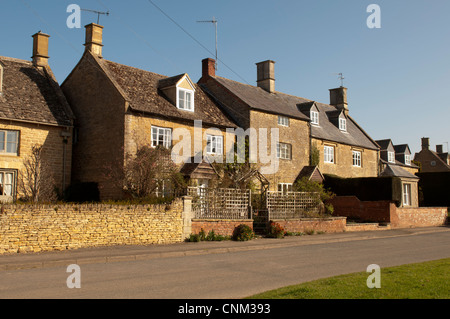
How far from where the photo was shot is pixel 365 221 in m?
28.2

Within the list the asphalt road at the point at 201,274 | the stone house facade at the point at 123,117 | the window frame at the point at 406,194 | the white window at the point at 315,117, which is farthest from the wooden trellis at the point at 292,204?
the window frame at the point at 406,194

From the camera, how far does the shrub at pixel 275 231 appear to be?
20.9 meters

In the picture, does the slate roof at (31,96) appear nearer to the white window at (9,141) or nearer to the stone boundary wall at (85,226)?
the white window at (9,141)

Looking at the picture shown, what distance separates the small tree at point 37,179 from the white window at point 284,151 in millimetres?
15160

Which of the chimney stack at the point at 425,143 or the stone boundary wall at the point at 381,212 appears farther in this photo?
the chimney stack at the point at 425,143

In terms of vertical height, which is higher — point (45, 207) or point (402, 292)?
point (45, 207)

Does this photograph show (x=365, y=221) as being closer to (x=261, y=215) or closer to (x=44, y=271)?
(x=261, y=215)

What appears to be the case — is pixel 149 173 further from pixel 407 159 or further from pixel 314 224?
pixel 407 159

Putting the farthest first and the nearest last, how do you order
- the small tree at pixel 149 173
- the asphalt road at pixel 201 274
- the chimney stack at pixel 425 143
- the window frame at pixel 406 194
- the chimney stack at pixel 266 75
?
the chimney stack at pixel 425 143 < the window frame at pixel 406 194 < the chimney stack at pixel 266 75 < the small tree at pixel 149 173 < the asphalt road at pixel 201 274

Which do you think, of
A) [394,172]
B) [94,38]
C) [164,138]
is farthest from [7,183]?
[394,172]

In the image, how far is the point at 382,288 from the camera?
7.38 metres

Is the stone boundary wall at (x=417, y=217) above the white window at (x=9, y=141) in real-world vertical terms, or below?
below
